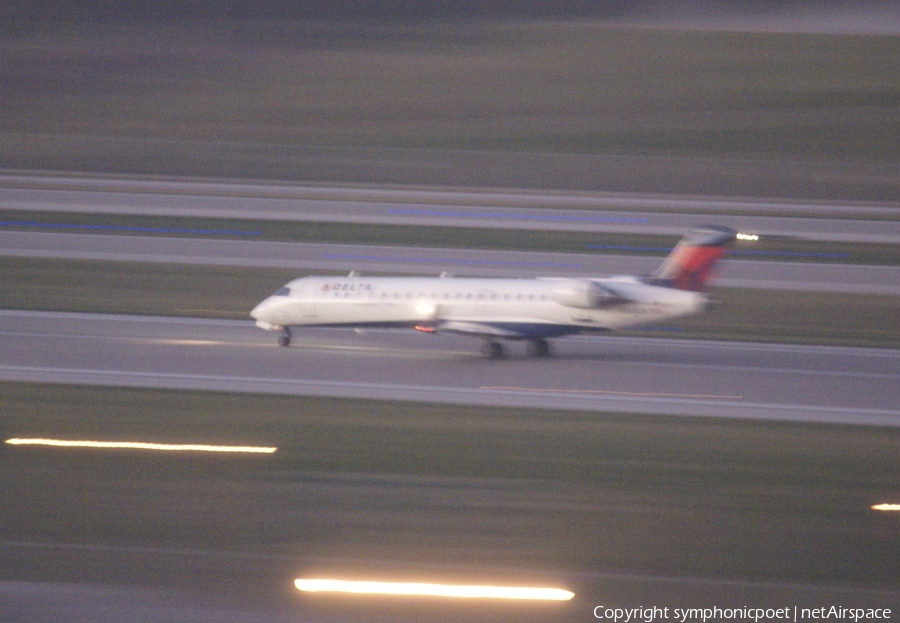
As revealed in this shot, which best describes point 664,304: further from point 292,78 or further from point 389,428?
point 292,78

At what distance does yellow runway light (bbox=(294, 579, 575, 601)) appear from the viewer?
11266 millimetres

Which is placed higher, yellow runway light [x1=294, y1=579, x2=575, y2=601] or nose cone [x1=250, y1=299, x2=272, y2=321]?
nose cone [x1=250, y1=299, x2=272, y2=321]

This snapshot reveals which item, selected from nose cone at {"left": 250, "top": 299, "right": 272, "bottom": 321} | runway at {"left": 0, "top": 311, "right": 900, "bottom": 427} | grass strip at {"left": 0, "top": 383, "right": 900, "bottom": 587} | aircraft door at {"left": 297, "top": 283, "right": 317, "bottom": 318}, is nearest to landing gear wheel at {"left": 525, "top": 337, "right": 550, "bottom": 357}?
runway at {"left": 0, "top": 311, "right": 900, "bottom": 427}

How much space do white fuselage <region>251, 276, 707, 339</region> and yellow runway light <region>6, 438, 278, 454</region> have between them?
1011 cm

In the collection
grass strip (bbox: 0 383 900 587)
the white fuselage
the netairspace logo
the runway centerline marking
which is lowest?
the netairspace logo

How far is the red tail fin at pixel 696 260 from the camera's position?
87.6ft

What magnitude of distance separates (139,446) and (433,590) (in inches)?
352

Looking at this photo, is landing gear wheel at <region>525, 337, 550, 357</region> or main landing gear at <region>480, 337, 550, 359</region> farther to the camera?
landing gear wheel at <region>525, 337, 550, 357</region>

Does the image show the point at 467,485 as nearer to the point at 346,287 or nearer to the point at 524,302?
the point at 524,302

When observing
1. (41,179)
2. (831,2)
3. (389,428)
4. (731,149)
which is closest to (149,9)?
(41,179)

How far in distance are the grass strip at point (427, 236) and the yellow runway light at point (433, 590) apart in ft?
107

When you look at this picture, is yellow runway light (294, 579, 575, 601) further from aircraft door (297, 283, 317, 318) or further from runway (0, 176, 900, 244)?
runway (0, 176, 900, 244)

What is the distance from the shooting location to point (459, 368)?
27.0 metres

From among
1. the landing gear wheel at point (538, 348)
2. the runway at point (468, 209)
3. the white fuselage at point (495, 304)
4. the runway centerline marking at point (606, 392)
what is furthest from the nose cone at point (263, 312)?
the runway at point (468, 209)
